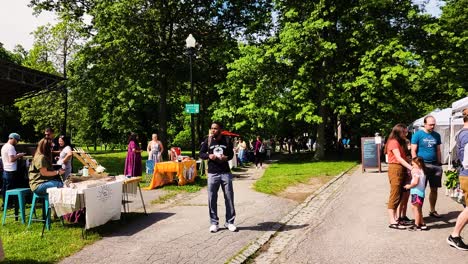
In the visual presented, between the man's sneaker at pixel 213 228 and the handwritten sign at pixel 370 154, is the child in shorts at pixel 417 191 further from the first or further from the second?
A: the handwritten sign at pixel 370 154

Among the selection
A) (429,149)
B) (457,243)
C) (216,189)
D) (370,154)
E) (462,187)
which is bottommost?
(457,243)

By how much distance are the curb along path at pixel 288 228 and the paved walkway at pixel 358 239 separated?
1 centimetres

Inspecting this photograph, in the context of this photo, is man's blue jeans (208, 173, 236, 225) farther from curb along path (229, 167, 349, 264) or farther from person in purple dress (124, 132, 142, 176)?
person in purple dress (124, 132, 142, 176)

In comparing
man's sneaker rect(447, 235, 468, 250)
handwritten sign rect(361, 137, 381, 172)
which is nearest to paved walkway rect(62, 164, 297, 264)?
man's sneaker rect(447, 235, 468, 250)

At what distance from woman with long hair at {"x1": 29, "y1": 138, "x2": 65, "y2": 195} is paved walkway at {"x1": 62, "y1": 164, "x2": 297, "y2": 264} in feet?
5.03

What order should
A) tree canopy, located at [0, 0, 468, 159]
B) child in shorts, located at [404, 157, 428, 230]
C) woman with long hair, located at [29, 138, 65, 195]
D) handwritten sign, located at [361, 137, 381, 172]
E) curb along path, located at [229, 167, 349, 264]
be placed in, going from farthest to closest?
tree canopy, located at [0, 0, 468, 159], handwritten sign, located at [361, 137, 381, 172], woman with long hair, located at [29, 138, 65, 195], child in shorts, located at [404, 157, 428, 230], curb along path, located at [229, 167, 349, 264]

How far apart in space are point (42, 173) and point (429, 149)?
7044 millimetres

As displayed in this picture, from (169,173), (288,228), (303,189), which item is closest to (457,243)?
(288,228)

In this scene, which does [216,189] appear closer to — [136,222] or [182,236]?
[182,236]

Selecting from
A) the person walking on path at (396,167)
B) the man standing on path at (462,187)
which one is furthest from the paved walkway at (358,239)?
the person walking on path at (396,167)

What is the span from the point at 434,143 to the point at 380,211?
2130 millimetres

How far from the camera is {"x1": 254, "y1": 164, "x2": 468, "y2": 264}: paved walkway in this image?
20.2 ft

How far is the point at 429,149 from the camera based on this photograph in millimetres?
8203

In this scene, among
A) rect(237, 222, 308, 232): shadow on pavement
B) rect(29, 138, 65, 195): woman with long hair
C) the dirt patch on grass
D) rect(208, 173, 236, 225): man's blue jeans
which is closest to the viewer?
rect(208, 173, 236, 225): man's blue jeans
